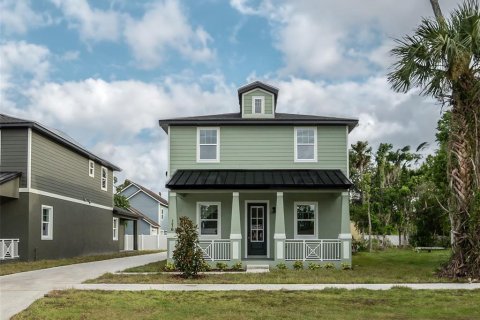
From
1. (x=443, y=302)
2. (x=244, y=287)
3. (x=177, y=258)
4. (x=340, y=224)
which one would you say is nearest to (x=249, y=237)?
(x=340, y=224)

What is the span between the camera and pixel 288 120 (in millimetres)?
21969

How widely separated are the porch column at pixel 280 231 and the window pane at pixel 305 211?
2068 millimetres

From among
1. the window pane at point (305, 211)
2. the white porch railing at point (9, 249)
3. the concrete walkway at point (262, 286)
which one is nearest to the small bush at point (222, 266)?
the window pane at point (305, 211)

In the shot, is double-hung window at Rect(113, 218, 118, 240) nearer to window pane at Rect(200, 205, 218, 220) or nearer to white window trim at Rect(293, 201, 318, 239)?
window pane at Rect(200, 205, 218, 220)

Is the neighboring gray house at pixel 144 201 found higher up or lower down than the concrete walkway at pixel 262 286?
higher up

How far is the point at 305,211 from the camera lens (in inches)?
867

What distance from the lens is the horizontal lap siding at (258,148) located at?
22.0m

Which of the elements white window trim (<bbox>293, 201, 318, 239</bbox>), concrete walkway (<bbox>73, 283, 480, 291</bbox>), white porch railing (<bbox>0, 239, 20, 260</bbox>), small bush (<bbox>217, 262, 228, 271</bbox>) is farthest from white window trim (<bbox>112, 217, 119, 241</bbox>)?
concrete walkway (<bbox>73, 283, 480, 291</bbox>)

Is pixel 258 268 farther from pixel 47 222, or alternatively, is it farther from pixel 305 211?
pixel 47 222

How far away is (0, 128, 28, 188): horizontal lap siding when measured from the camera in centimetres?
2245

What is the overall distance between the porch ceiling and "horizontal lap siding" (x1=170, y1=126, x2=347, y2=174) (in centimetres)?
31

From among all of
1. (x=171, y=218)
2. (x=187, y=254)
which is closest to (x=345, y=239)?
(x=171, y=218)

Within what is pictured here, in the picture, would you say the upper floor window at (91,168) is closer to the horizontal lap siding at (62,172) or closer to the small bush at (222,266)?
the horizontal lap siding at (62,172)

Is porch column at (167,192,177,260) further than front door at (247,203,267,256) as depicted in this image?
No
